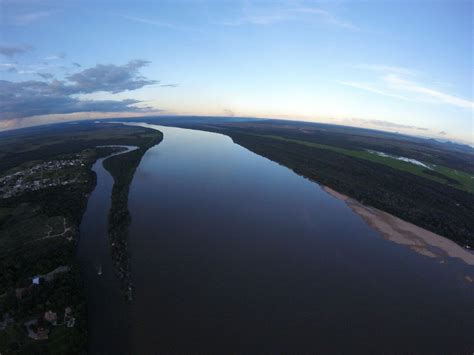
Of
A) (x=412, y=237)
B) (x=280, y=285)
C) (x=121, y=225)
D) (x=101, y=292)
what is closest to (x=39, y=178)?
(x=121, y=225)

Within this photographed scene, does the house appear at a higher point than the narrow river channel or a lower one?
higher

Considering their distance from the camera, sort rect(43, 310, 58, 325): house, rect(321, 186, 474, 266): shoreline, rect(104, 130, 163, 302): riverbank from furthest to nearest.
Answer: rect(321, 186, 474, 266): shoreline
rect(104, 130, 163, 302): riverbank
rect(43, 310, 58, 325): house

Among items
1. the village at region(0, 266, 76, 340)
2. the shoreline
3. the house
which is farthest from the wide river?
the house

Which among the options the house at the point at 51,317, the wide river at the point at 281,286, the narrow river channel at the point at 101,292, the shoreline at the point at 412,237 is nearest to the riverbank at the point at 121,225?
the narrow river channel at the point at 101,292

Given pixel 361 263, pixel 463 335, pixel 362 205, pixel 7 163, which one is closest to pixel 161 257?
pixel 361 263

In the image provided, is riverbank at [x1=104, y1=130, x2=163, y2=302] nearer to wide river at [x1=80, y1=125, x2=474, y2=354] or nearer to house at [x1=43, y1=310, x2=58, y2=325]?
wide river at [x1=80, y1=125, x2=474, y2=354]
